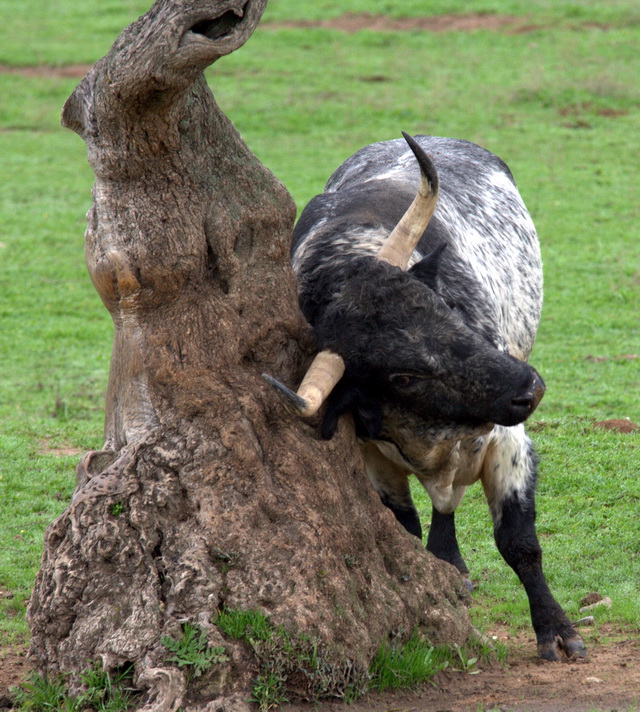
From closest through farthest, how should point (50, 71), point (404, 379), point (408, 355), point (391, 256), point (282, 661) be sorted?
1. point (282, 661)
2. point (408, 355)
3. point (404, 379)
4. point (391, 256)
5. point (50, 71)

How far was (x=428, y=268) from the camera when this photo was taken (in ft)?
17.7

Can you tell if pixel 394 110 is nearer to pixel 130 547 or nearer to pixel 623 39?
pixel 623 39

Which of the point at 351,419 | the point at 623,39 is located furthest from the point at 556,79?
the point at 351,419

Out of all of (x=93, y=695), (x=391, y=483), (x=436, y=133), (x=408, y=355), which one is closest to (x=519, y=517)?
(x=391, y=483)

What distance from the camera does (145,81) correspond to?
443 cm

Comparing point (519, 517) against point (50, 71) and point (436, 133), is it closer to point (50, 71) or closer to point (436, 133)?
point (436, 133)

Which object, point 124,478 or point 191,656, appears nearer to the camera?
point 191,656

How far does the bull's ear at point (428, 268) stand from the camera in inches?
211

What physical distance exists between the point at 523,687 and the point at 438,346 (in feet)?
5.21

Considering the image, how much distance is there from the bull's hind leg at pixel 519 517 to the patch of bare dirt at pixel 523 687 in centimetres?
22

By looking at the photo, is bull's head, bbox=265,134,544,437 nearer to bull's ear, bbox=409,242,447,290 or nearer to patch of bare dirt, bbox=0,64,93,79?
bull's ear, bbox=409,242,447,290

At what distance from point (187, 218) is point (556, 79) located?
750 inches

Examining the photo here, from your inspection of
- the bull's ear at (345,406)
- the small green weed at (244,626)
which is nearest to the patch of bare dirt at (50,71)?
the bull's ear at (345,406)

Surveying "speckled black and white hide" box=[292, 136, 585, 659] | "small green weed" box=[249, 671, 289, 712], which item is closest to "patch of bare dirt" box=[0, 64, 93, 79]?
"speckled black and white hide" box=[292, 136, 585, 659]
